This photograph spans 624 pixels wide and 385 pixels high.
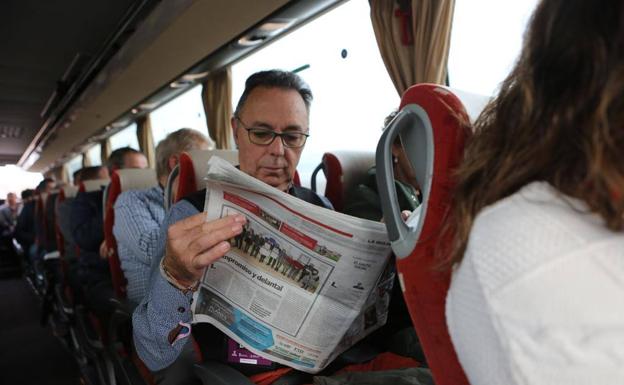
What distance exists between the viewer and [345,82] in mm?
3064

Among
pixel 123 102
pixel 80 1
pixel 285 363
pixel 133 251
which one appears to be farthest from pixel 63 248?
pixel 123 102

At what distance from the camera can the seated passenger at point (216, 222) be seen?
81 cm

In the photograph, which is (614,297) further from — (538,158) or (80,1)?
(80,1)

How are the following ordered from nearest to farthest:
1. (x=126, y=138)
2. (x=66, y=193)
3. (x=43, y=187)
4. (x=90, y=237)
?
1. (x=90, y=237)
2. (x=66, y=193)
3. (x=43, y=187)
4. (x=126, y=138)

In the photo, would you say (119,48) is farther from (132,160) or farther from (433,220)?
(433,220)

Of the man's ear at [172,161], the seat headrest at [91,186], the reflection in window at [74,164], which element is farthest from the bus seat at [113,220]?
the reflection in window at [74,164]

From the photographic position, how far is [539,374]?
400 millimetres

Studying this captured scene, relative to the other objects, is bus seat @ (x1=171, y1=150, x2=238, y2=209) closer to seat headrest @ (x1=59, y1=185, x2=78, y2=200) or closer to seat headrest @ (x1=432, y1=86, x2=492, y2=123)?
seat headrest @ (x1=432, y1=86, x2=492, y2=123)

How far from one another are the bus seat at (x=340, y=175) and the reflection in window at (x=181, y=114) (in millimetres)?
3604

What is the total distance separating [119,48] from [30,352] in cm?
359

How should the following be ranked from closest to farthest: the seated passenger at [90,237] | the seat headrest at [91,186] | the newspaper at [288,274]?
the newspaper at [288,274], the seated passenger at [90,237], the seat headrest at [91,186]

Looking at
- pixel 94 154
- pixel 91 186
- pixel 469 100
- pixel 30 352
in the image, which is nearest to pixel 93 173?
pixel 91 186

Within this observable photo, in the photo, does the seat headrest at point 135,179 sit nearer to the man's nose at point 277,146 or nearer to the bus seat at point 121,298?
the bus seat at point 121,298

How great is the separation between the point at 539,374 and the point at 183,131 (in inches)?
80.7
